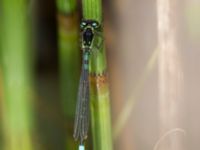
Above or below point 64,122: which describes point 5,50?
above

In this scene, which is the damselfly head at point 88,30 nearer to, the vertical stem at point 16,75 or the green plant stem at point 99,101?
the green plant stem at point 99,101

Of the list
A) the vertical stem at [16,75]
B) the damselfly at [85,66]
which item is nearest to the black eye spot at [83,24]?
the damselfly at [85,66]

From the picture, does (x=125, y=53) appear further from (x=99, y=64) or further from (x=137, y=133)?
(x=137, y=133)

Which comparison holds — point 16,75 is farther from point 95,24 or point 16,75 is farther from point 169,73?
point 169,73

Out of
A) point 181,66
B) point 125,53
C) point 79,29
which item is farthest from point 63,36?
point 181,66

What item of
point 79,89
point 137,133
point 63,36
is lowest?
point 137,133

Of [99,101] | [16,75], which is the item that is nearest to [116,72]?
[99,101]
